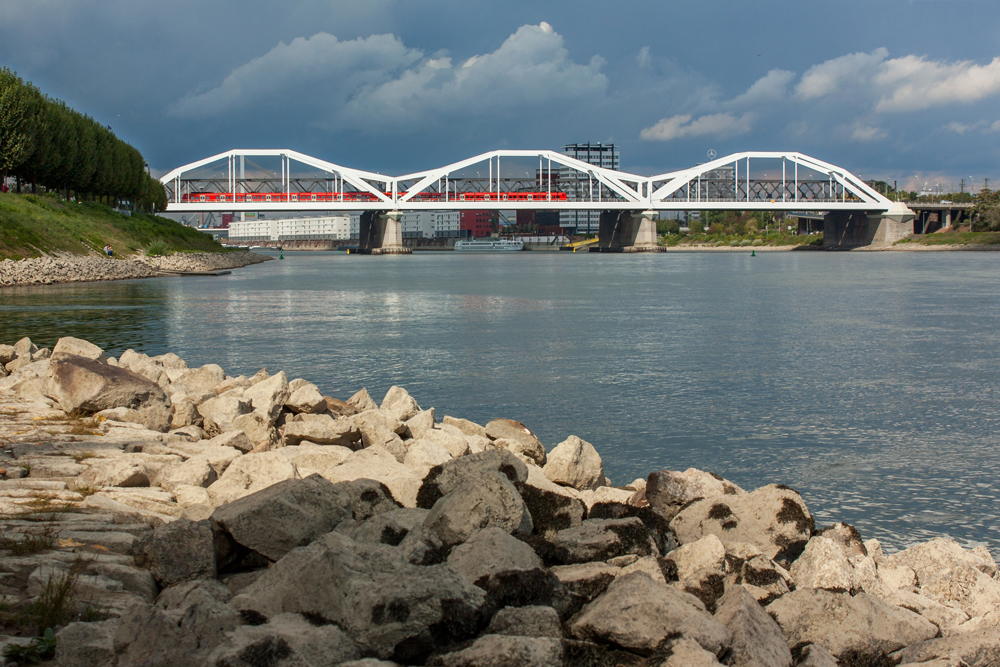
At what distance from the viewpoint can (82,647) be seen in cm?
365

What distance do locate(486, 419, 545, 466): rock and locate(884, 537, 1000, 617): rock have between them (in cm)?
356

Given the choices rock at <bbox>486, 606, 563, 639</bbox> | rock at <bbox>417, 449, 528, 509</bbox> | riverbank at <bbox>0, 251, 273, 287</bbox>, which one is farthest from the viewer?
riverbank at <bbox>0, 251, 273, 287</bbox>

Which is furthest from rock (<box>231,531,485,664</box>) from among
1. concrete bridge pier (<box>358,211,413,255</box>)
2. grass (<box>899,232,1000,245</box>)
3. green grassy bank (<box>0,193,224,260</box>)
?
grass (<box>899,232,1000,245</box>)

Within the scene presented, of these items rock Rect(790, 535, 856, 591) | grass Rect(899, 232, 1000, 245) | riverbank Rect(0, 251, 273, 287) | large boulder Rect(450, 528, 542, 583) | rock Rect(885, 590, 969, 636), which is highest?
grass Rect(899, 232, 1000, 245)

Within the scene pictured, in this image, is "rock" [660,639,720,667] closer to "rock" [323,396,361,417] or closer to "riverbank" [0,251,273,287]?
"rock" [323,396,361,417]

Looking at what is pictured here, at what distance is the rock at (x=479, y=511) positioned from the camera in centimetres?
526

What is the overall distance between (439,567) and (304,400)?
5.75 meters

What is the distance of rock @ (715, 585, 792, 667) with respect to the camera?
416 cm

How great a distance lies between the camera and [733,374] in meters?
15.2

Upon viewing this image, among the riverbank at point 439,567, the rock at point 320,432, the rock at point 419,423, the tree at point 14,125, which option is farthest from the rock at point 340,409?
the tree at point 14,125

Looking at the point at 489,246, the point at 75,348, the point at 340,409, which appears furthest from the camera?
the point at 489,246

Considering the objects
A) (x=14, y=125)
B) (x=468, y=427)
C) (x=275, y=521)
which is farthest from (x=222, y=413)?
(x=14, y=125)

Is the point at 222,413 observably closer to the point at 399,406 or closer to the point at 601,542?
the point at 399,406

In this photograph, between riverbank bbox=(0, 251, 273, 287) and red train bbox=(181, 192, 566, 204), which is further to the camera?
red train bbox=(181, 192, 566, 204)
